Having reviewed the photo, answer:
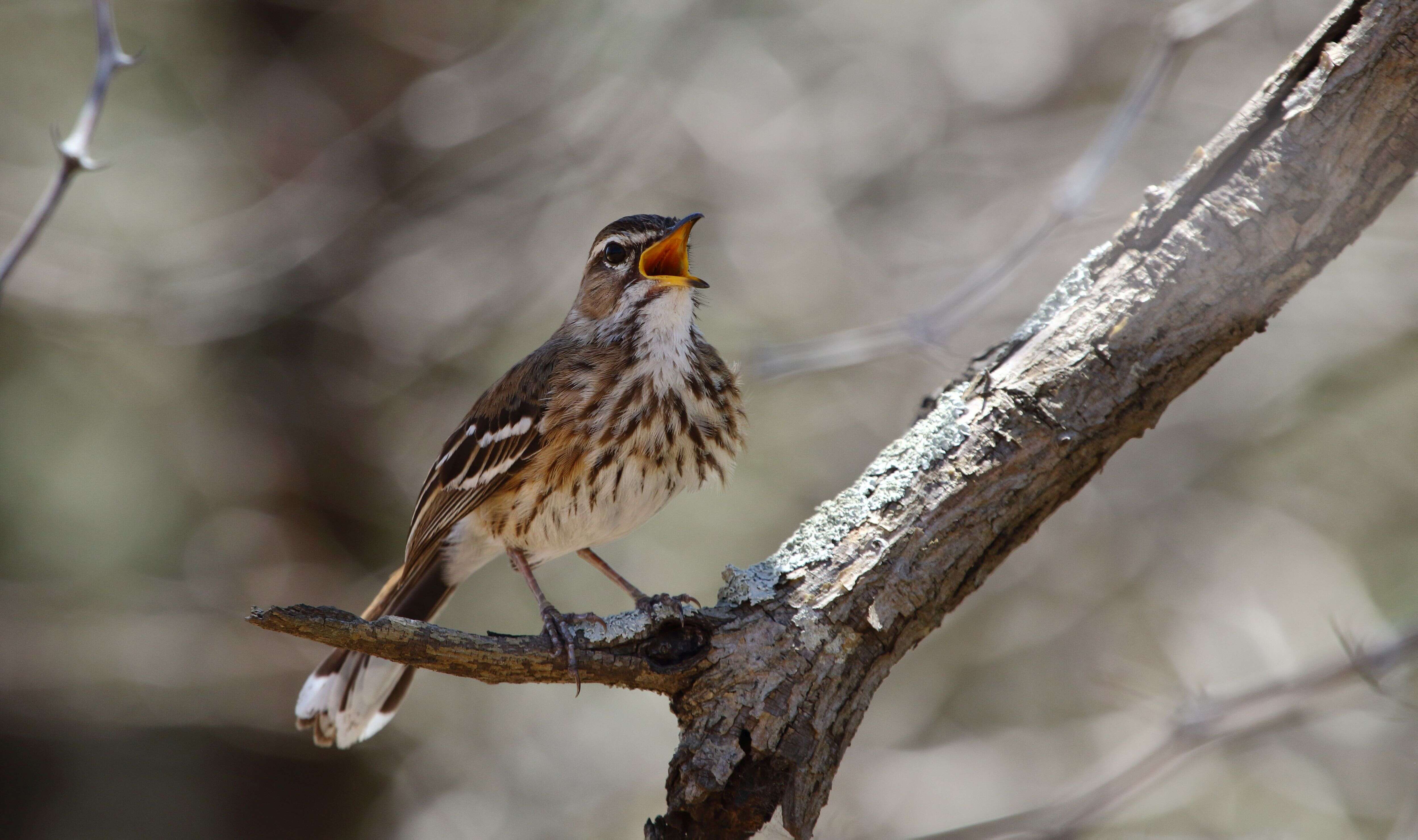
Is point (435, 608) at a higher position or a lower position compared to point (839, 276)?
lower

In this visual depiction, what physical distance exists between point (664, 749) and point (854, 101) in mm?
5461

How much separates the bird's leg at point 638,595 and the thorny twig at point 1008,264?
3.99ft

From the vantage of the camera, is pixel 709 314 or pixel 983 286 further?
pixel 709 314

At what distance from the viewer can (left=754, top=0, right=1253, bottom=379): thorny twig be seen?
473 cm

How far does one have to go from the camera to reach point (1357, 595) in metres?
6.47

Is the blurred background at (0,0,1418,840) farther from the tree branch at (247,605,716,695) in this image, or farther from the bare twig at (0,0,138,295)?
the tree branch at (247,605,716,695)

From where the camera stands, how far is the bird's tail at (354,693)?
4.83 metres

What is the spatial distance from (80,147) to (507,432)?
6.44ft

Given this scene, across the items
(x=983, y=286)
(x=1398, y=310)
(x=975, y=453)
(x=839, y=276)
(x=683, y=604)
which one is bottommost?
(x=683, y=604)

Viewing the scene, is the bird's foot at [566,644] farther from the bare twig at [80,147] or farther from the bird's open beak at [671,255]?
the bare twig at [80,147]

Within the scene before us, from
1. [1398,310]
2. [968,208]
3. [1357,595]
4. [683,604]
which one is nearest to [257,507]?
[683,604]

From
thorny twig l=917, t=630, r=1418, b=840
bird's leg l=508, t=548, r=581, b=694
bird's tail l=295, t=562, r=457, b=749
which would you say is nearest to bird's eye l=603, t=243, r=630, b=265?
bird's leg l=508, t=548, r=581, b=694

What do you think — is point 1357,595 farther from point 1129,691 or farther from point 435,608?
point 435,608

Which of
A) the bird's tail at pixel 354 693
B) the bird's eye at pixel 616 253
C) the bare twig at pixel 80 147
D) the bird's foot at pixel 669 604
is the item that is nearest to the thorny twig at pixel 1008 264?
the bird's eye at pixel 616 253
